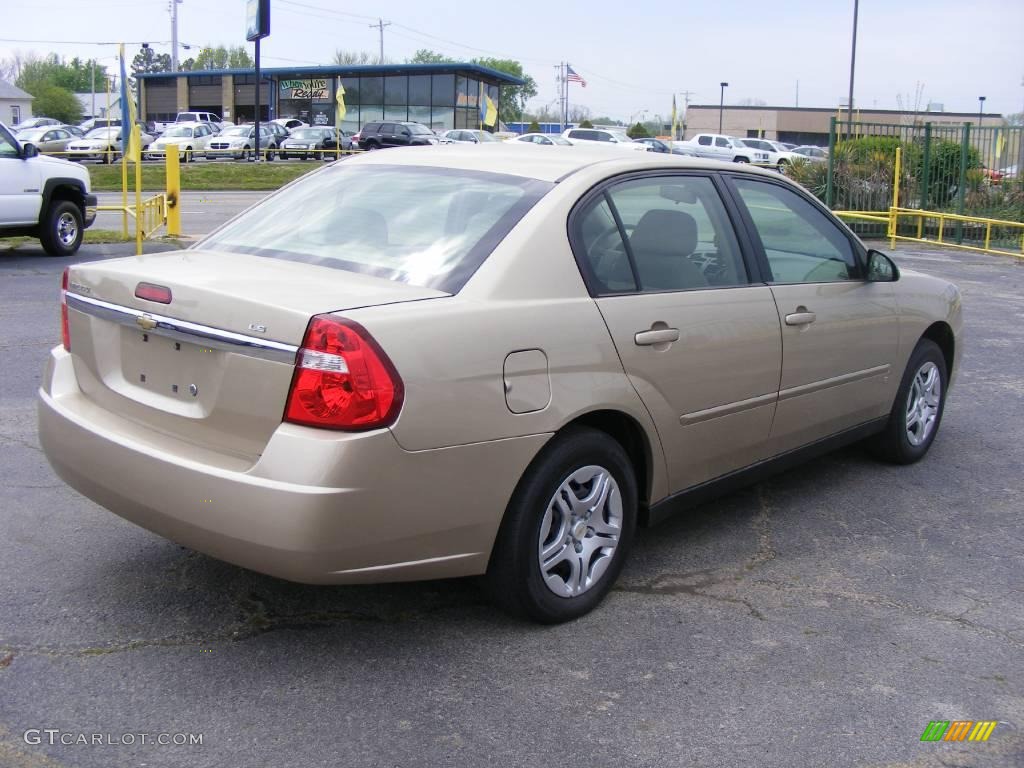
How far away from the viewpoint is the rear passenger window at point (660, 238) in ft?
13.4

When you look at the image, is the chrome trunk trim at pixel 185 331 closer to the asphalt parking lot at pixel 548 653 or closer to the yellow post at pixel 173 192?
the asphalt parking lot at pixel 548 653

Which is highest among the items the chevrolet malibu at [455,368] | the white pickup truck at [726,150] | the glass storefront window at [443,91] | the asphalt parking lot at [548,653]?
the glass storefront window at [443,91]

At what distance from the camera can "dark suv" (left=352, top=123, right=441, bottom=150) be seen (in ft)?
156

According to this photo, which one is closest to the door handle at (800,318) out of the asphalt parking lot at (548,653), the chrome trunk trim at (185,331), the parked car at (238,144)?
the asphalt parking lot at (548,653)

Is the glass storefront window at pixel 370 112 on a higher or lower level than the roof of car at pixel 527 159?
higher

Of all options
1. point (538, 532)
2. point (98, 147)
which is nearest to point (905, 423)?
point (538, 532)

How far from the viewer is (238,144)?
44344 millimetres

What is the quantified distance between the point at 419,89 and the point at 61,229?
5417cm

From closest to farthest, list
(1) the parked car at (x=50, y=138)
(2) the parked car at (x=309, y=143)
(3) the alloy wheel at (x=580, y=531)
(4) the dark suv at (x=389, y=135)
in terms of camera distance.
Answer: (3) the alloy wheel at (x=580, y=531) → (1) the parked car at (x=50, y=138) → (2) the parked car at (x=309, y=143) → (4) the dark suv at (x=389, y=135)

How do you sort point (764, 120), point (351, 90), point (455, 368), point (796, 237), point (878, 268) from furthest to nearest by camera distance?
point (764, 120) → point (351, 90) → point (878, 268) → point (796, 237) → point (455, 368)

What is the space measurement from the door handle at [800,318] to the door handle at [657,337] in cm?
81

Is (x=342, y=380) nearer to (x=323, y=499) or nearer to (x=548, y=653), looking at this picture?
(x=323, y=499)

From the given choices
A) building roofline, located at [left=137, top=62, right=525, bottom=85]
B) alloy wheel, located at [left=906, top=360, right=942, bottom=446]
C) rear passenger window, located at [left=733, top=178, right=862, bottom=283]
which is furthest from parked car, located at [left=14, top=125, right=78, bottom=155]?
rear passenger window, located at [left=733, top=178, right=862, bottom=283]

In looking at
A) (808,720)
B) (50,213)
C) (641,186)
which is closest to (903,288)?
(641,186)
